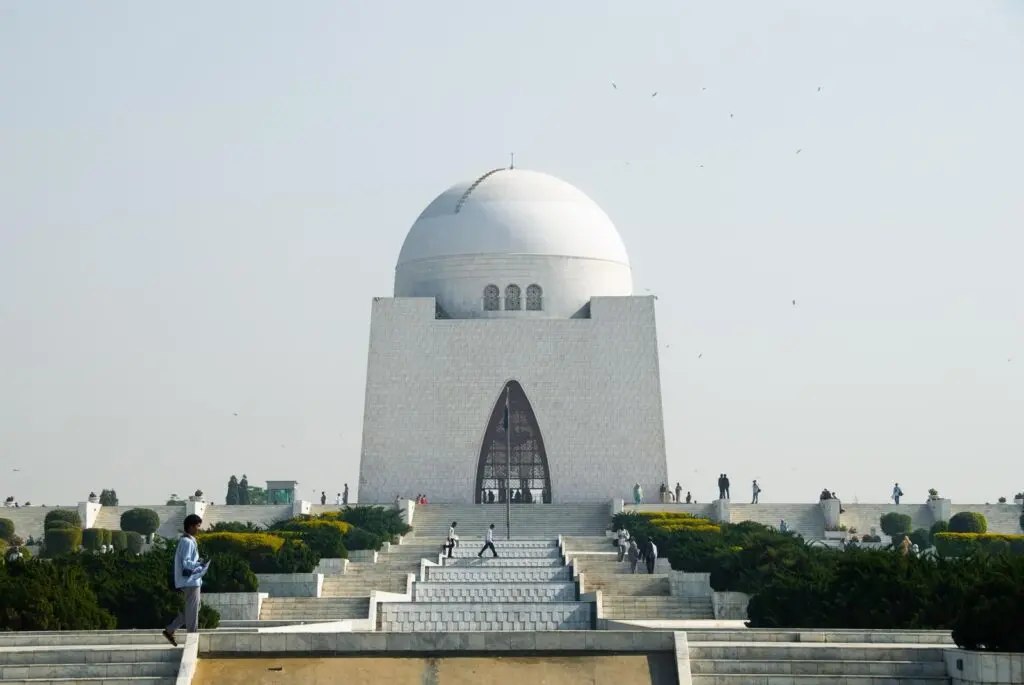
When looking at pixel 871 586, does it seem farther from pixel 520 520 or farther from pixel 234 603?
pixel 520 520

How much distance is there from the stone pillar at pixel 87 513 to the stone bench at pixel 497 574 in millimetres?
10033

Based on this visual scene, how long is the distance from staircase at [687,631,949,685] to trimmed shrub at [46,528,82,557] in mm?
18170

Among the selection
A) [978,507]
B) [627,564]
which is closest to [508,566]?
[627,564]

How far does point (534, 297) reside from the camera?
33.7 metres

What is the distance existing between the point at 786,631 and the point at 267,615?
8638 millimetres

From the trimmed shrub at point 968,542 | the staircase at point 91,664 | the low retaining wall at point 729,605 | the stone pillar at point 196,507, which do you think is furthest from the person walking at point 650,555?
the staircase at point 91,664

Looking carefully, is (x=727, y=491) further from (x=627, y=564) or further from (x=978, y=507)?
(x=627, y=564)

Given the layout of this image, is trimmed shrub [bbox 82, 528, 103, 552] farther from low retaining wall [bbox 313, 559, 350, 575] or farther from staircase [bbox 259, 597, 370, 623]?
staircase [bbox 259, 597, 370, 623]

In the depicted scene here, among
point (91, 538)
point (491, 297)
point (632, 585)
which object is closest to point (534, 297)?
point (491, 297)

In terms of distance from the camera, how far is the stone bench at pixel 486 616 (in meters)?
17.7

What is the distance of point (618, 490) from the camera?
3228cm

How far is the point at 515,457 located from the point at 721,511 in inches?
220

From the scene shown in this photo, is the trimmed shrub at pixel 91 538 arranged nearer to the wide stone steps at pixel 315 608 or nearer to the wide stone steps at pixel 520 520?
the wide stone steps at pixel 520 520

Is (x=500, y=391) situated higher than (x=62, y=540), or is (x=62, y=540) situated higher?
(x=500, y=391)
